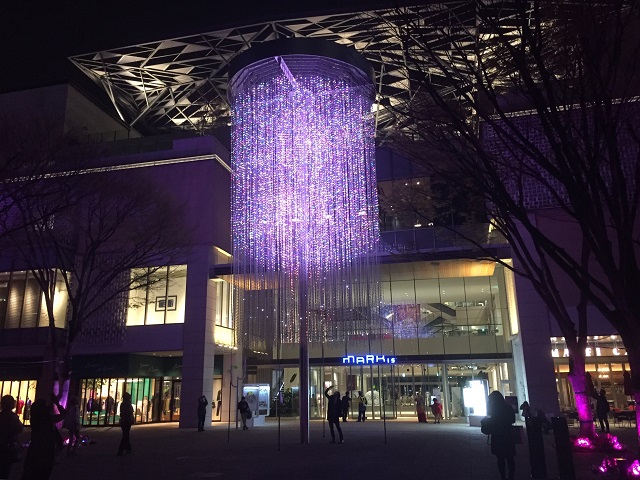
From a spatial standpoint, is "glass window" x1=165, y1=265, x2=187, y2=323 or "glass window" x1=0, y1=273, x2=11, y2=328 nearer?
"glass window" x1=165, y1=265, x2=187, y2=323

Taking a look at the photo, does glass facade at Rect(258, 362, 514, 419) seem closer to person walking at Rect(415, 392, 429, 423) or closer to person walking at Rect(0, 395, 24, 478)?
person walking at Rect(415, 392, 429, 423)

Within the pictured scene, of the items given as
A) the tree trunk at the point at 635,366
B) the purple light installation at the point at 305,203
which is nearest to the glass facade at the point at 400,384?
the purple light installation at the point at 305,203

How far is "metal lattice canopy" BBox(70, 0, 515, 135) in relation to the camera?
91.6ft

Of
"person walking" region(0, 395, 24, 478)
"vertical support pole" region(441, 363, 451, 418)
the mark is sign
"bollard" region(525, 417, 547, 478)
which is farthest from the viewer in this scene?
the mark is sign

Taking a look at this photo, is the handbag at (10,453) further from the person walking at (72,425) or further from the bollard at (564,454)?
the bollard at (564,454)

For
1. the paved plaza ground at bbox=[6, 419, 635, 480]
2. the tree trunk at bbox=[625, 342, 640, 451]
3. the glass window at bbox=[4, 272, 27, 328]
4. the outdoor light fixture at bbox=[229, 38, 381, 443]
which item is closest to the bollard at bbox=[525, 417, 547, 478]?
the paved plaza ground at bbox=[6, 419, 635, 480]

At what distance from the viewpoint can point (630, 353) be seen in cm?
773

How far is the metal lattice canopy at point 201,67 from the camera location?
27922 mm

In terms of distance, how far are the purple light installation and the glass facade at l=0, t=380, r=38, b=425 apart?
16.1 meters

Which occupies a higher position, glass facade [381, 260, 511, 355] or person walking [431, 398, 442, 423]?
glass facade [381, 260, 511, 355]

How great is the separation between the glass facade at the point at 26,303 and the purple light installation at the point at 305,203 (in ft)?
49.8

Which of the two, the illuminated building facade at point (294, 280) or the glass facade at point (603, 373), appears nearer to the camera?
the illuminated building facade at point (294, 280)

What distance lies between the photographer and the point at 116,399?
90.5 ft

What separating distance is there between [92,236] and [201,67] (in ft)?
46.7
